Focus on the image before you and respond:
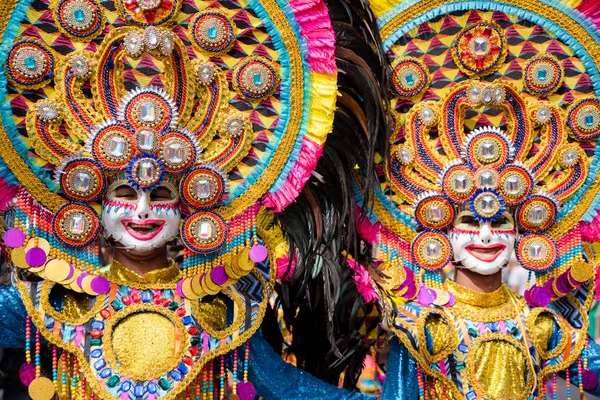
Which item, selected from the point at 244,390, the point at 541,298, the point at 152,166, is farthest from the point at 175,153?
the point at 541,298

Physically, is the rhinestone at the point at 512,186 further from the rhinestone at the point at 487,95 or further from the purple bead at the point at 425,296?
the purple bead at the point at 425,296

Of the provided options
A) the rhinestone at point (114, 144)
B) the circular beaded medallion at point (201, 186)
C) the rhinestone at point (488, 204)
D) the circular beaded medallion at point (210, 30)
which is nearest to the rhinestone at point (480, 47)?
the rhinestone at point (488, 204)

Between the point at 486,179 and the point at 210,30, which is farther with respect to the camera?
the point at 486,179

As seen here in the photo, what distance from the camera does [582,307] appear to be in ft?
16.7

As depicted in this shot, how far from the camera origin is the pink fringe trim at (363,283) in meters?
4.81

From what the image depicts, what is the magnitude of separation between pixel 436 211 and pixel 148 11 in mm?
1573

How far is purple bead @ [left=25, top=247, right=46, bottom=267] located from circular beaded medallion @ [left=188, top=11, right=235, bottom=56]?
106 centimetres

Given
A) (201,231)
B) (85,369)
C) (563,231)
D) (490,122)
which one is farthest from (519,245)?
(85,369)

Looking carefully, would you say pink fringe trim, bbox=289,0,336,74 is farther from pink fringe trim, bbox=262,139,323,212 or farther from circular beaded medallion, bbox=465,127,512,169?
circular beaded medallion, bbox=465,127,512,169

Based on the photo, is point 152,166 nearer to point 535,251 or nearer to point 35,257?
point 35,257

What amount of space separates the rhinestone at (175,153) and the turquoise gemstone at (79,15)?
611mm

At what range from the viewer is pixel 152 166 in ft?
14.1

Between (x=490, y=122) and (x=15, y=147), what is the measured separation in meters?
2.19

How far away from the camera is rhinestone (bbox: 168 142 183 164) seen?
4.34 meters
